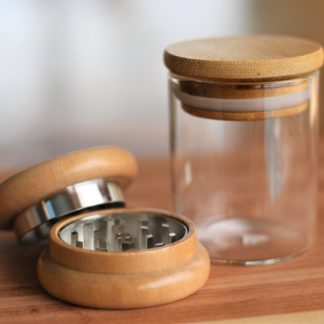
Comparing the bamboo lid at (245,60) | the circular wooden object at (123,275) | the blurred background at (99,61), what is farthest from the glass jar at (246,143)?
the blurred background at (99,61)

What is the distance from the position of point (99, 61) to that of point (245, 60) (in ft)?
2.25

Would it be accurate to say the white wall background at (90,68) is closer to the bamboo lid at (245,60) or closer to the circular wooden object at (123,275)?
the bamboo lid at (245,60)

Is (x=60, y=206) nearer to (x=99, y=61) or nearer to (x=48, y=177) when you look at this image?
(x=48, y=177)

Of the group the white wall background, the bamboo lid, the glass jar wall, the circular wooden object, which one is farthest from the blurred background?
the circular wooden object

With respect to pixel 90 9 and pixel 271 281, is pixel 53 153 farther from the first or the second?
pixel 271 281

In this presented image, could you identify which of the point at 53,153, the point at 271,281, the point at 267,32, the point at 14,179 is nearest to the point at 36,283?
the point at 14,179

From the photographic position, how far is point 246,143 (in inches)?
36.1

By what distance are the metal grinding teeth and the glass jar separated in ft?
0.23

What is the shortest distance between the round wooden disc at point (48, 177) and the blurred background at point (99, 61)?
1.97ft

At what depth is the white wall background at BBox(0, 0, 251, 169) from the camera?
4.35 ft

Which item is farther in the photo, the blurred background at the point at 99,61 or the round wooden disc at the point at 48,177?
the blurred background at the point at 99,61

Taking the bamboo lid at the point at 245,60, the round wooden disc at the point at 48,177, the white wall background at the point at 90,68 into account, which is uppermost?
the bamboo lid at the point at 245,60

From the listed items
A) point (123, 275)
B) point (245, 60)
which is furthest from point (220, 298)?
point (245, 60)

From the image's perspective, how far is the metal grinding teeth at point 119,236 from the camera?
69 centimetres
